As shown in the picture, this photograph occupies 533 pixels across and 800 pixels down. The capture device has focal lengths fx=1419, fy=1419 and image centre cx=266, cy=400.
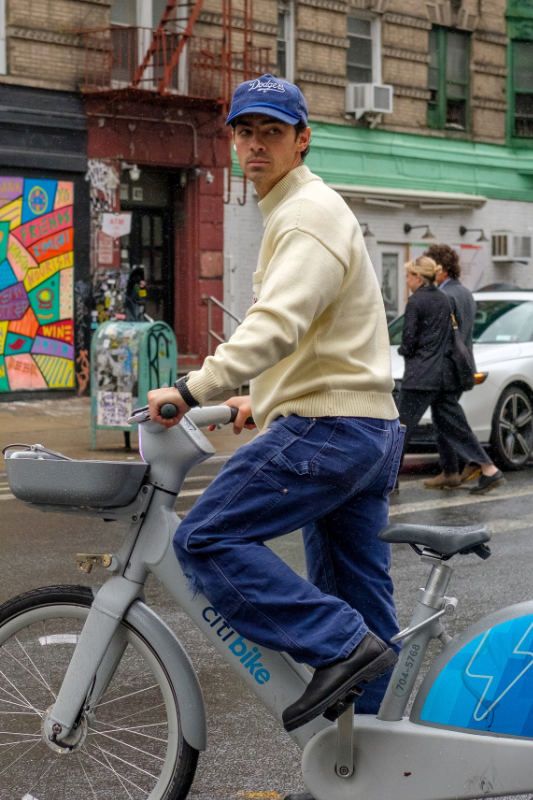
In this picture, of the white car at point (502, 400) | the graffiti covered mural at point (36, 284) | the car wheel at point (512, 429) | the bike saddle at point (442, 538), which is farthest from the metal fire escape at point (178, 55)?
the bike saddle at point (442, 538)

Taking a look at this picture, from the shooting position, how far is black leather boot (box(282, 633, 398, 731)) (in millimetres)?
3312

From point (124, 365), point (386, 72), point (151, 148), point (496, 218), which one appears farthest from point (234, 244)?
point (124, 365)

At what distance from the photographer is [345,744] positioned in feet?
11.2

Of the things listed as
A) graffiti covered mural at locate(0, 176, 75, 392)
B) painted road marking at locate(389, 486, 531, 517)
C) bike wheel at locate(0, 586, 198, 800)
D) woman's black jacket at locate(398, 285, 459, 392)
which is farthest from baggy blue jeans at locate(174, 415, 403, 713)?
graffiti covered mural at locate(0, 176, 75, 392)

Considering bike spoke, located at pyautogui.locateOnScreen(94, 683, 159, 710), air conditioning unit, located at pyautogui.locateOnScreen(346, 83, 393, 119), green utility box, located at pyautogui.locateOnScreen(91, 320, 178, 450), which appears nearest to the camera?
bike spoke, located at pyautogui.locateOnScreen(94, 683, 159, 710)

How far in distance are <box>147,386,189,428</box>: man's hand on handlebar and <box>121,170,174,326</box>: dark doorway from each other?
698 inches

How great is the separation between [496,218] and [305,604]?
80.5 ft

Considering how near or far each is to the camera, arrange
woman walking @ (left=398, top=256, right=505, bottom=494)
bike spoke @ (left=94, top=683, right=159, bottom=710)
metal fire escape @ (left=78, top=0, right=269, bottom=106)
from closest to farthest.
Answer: bike spoke @ (left=94, top=683, right=159, bottom=710) < woman walking @ (left=398, top=256, right=505, bottom=494) < metal fire escape @ (left=78, top=0, right=269, bottom=106)

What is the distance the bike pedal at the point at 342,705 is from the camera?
3354 millimetres

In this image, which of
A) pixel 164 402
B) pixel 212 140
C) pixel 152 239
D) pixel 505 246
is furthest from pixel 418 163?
pixel 164 402

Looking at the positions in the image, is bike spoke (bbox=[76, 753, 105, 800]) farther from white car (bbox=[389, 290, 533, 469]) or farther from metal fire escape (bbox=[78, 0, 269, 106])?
metal fire escape (bbox=[78, 0, 269, 106])

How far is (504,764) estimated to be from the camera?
10.7ft

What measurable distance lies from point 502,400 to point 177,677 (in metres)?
9.27

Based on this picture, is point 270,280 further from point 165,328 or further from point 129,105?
point 129,105
